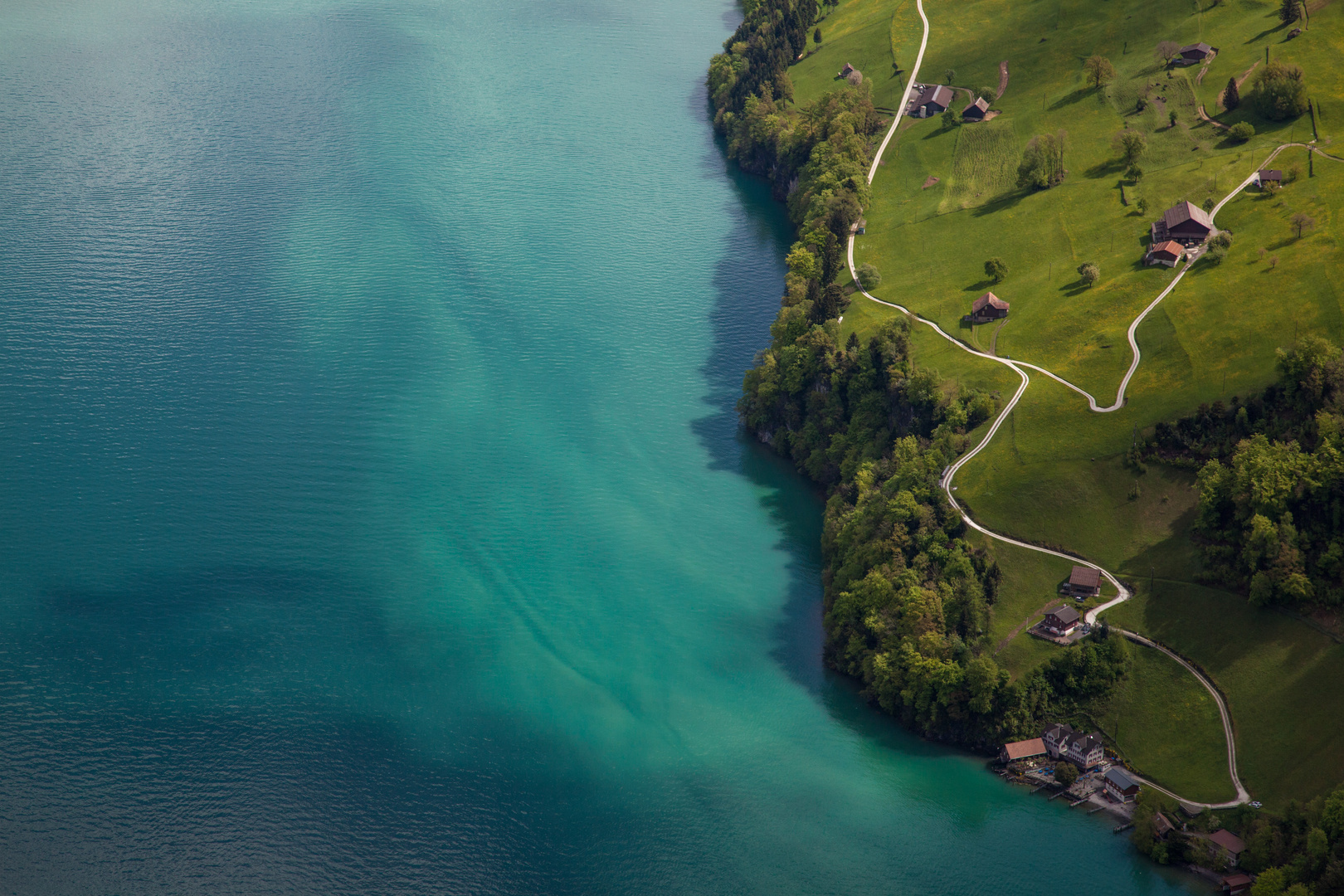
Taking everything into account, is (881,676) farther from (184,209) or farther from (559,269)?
(184,209)

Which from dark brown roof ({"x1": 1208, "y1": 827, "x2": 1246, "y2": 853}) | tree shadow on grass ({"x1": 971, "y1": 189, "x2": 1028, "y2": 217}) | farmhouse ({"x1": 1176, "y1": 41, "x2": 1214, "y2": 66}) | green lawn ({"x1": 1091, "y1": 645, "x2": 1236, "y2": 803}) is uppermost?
farmhouse ({"x1": 1176, "y1": 41, "x2": 1214, "y2": 66})

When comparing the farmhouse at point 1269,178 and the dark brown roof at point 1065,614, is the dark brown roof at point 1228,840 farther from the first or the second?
the farmhouse at point 1269,178

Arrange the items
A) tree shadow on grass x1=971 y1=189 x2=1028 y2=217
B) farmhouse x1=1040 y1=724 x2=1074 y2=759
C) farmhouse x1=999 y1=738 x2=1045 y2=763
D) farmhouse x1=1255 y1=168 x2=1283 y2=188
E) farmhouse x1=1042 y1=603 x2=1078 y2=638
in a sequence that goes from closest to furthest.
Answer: farmhouse x1=1040 y1=724 x2=1074 y2=759, farmhouse x1=999 y1=738 x2=1045 y2=763, farmhouse x1=1042 y1=603 x2=1078 y2=638, farmhouse x1=1255 y1=168 x2=1283 y2=188, tree shadow on grass x1=971 y1=189 x2=1028 y2=217

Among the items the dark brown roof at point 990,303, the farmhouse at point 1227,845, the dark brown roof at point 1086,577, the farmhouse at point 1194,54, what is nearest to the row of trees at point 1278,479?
the dark brown roof at point 1086,577

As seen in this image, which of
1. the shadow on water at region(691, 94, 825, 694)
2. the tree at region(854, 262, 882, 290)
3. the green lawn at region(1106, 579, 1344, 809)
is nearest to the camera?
the green lawn at region(1106, 579, 1344, 809)

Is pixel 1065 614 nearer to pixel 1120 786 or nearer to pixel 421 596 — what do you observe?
pixel 1120 786

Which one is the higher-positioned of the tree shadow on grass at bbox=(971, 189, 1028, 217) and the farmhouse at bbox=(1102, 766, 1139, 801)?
the tree shadow on grass at bbox=(971, 189, 1028, 217)

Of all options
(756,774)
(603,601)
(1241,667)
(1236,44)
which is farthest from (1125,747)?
(1236,44)

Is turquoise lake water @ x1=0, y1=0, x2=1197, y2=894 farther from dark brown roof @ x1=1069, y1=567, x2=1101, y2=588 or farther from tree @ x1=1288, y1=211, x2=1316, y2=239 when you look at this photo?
tree @ x1=1288, y1=211, x2=1316, y2=239

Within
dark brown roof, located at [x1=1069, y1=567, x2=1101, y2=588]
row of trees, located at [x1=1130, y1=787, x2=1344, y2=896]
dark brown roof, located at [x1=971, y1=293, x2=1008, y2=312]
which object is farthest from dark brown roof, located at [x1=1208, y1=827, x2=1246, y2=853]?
dark brown roof, located at [x1=971, y1=293, x2=1008, y2=312]
